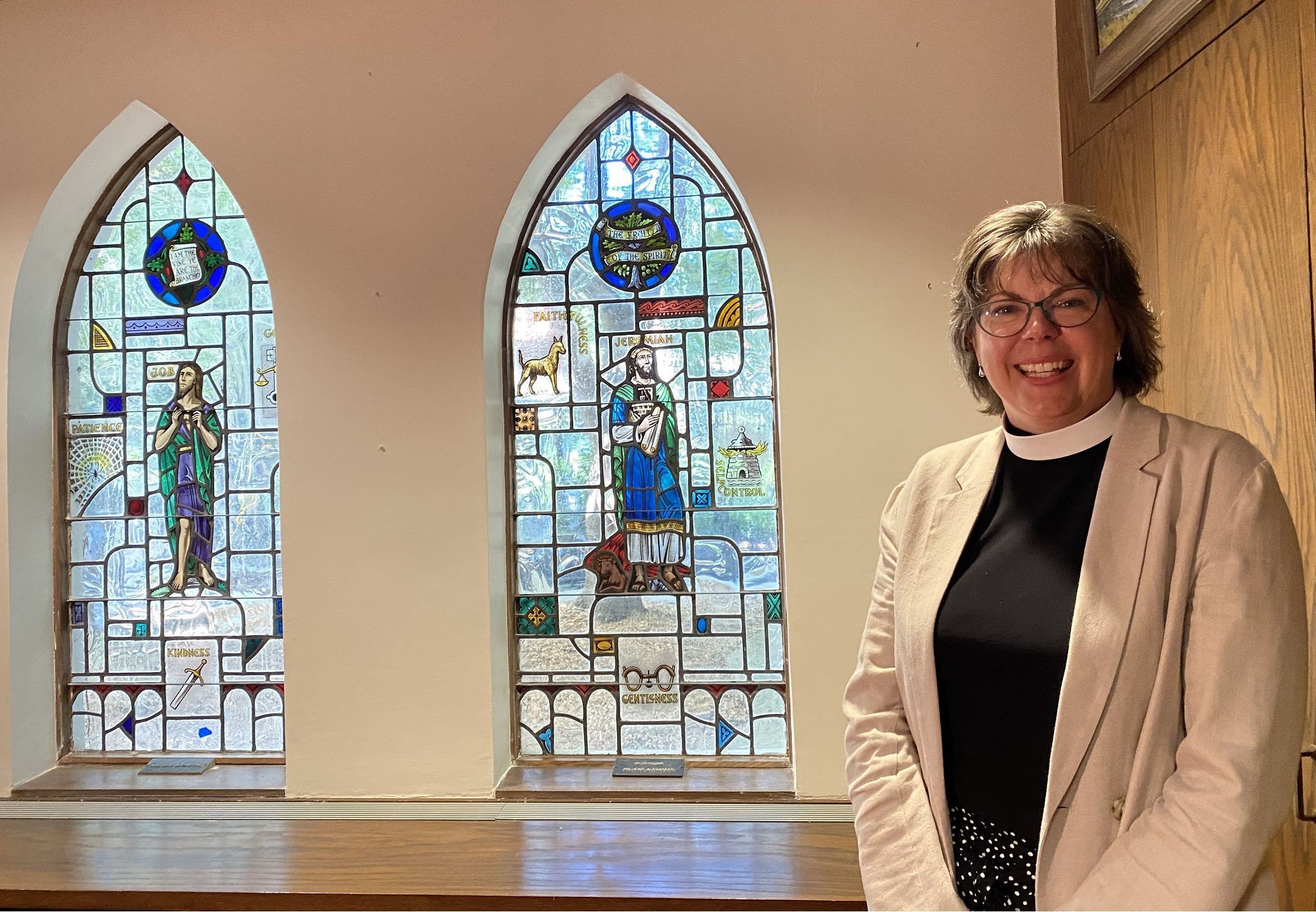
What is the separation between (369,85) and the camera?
105 inches

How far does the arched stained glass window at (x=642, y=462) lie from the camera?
106 inches

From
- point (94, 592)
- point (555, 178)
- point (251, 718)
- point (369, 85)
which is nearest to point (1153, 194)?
point (555, 178)

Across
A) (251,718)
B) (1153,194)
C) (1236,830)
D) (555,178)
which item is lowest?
(251,718)

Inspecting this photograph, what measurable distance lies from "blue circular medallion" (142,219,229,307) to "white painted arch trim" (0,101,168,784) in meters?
0.26

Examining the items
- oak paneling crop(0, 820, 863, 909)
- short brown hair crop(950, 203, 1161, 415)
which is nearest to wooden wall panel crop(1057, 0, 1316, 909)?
short brown hair crop(950, 203, 1161, 415)

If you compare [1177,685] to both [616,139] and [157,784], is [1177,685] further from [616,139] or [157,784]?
[157,784]

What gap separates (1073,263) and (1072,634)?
1.43 ft

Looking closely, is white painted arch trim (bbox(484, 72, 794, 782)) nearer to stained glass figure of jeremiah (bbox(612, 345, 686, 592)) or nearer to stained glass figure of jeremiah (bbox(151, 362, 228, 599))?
stained glass figure of jeremiah (bbox(612, 345, 686, 592))

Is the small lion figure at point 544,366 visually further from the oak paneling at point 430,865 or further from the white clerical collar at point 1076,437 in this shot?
the white clerical collar at point 1076,437

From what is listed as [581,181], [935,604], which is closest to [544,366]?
[581,181]

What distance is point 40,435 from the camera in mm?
2904

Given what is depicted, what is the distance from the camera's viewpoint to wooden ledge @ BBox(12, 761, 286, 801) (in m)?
2.72

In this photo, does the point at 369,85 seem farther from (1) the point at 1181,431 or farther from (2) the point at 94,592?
(1) the point at 1181,431

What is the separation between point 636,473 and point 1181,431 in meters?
1.77
